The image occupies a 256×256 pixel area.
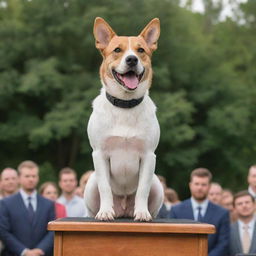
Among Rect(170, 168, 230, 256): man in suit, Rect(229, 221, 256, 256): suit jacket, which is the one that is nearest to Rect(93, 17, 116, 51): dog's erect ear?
Rect(170, 168, 230, 256): man in suit

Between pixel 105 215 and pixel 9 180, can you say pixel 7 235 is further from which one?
pixel 105 215

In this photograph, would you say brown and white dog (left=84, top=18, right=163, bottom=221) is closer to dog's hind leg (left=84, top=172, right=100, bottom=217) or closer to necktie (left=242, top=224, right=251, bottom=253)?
dog's hind leg (left=84, top=172, right=100, bottom=217)

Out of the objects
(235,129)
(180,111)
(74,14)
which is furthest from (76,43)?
(235,129)

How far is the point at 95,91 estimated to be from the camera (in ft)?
94.5

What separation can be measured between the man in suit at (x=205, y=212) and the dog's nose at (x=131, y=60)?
3.57m

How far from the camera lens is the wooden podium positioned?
569 centimetres

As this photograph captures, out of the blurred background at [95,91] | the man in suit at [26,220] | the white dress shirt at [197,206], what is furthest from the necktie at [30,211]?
the blurred background at [95,91]

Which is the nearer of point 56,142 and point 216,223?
point 216,223

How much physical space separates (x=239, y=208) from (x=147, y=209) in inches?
139

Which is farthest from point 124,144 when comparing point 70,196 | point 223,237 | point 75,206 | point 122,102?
point 70,196

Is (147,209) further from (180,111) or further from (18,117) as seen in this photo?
(18,117)

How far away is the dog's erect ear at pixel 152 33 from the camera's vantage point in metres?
6.29

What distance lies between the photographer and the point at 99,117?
6051mm

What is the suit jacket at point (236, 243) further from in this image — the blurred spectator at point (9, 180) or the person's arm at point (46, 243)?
the blurred spectator at point (9, 180)
